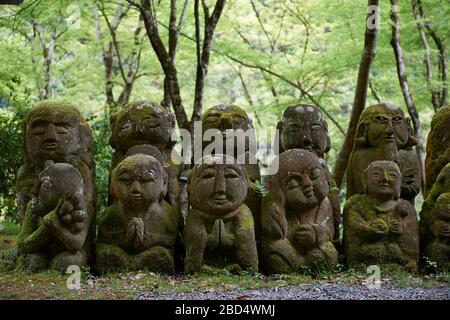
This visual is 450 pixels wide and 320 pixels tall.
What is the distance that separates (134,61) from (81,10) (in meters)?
3.05

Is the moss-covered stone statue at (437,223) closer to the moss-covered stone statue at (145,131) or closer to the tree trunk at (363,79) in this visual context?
the tree trunk at (363,79)

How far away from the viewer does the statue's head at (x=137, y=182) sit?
831cm

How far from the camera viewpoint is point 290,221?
862 cm

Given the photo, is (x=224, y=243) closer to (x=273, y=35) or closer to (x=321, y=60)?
(x=321, y=60)

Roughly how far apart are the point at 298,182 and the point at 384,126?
170cm

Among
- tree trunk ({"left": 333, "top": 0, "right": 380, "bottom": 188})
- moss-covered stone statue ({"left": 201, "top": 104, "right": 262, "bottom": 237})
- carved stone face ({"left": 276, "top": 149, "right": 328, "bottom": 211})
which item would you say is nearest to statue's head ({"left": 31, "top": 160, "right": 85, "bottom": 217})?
moss-covered stone statue ({"left": 201, "top": 104, "right": 262, "bottom": 237})

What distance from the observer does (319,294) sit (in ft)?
23.8

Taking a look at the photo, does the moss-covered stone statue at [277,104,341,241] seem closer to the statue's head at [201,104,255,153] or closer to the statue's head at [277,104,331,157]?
the statue's head at [277,104,331,157]

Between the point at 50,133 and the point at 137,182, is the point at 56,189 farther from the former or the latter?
the point at 137,182

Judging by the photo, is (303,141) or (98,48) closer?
(303,141)

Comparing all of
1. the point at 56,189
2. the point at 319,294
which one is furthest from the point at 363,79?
the point at 56,189

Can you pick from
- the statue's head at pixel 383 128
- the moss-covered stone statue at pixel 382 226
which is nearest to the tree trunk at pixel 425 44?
the statue's head at pixel 383 128

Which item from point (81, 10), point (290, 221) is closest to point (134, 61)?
point (81, 10)

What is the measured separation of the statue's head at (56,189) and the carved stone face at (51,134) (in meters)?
0.45
